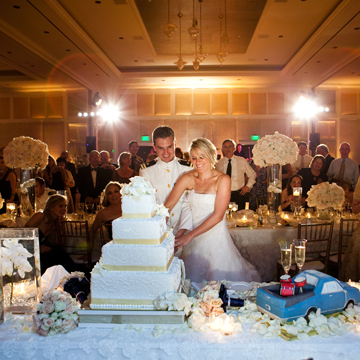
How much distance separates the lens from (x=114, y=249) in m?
1.74

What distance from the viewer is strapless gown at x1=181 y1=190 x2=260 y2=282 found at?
3109mm

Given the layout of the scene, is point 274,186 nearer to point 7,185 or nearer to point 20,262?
point 20,262

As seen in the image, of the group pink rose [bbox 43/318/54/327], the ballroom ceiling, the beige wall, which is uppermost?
the ballroom ceiling

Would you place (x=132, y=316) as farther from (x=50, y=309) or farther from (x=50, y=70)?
(x=50, y=70)

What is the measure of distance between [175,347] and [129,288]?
0.35m

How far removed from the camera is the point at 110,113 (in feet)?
44.5

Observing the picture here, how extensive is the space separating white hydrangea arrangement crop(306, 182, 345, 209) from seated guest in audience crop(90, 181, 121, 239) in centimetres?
259

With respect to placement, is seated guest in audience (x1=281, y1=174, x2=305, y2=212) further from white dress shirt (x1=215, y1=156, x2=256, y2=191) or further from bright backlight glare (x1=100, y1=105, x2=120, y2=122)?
bright backlight glare (x1=100, y1=105, x2=120, y2=122)

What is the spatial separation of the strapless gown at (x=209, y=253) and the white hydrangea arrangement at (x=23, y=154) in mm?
2797

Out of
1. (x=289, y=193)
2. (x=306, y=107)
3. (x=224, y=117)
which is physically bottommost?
(x=289, y=193)


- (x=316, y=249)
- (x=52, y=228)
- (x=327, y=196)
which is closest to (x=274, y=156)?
(x=327, y=196)

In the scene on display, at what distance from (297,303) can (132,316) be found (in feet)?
2.50

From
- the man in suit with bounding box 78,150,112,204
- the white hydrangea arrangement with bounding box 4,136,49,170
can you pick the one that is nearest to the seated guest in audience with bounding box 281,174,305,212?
the man in suit with bounding box 78,150,112,204

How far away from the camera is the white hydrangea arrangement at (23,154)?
489 cm
